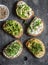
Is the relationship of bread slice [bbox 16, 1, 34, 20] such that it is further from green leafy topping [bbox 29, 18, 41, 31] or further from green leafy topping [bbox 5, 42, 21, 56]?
green leafy topping [bbox 5, 42, 21, 56]

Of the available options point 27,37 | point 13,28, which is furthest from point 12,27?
point 27,37

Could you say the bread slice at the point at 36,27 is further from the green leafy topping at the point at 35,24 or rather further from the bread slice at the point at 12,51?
the bread slice at the point at 12,51

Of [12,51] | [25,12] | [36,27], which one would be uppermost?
[25,12]

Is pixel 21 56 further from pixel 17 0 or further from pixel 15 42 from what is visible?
pixel 17 0

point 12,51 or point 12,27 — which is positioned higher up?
point 12,27

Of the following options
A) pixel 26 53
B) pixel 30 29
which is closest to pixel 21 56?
pixel 26 53

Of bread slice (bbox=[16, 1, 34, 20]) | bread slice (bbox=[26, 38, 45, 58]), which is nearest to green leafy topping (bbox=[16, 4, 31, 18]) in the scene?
bread slice (bbox=[16, 1, 34, 20])

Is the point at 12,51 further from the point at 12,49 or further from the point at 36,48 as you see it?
the point at 36,48
